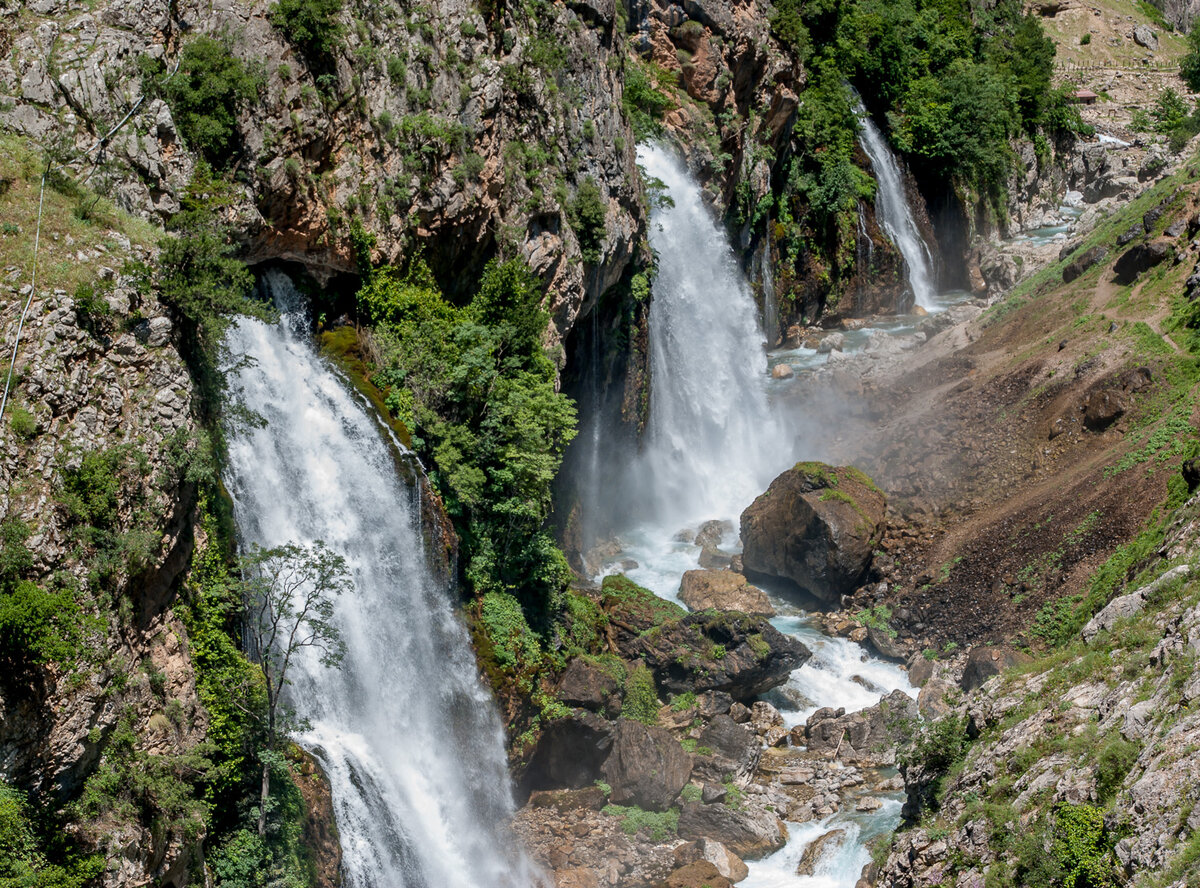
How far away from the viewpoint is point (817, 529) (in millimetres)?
28516

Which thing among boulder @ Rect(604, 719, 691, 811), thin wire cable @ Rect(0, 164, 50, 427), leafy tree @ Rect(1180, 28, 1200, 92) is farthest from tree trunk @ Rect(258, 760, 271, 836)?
leafy tree @ Rect(1180, 28, 1200, 92)

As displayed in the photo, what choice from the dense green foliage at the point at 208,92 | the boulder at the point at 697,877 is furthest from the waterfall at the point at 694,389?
the dense green foliage at the point at 208,92

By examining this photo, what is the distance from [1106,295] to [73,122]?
2982 centimetres

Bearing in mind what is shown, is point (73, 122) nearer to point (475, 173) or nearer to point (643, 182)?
point (475, 173)

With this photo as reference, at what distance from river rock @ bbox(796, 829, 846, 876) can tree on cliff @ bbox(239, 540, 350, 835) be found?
9521mm

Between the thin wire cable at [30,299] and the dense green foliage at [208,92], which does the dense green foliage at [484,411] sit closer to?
the dense green foliage at [208,92]

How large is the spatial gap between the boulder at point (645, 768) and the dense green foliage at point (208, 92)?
14179 mm

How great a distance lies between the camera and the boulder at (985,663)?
22.6m

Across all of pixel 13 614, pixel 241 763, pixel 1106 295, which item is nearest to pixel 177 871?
pixel 241 763

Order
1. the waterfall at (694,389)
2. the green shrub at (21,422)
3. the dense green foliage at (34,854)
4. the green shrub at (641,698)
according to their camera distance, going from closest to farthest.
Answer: the dense green foliage at (34,854) → the green shrub at (21,422) → the green shrub at (641,698) → the waterfall at (694,389)

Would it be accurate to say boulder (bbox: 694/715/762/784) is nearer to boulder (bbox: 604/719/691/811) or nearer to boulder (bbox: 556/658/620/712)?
boulder (bbox: 604/719/691/811)

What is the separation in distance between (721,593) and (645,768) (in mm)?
7743

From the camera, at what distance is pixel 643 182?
110ft

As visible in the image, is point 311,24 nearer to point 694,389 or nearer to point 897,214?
point 694,389
